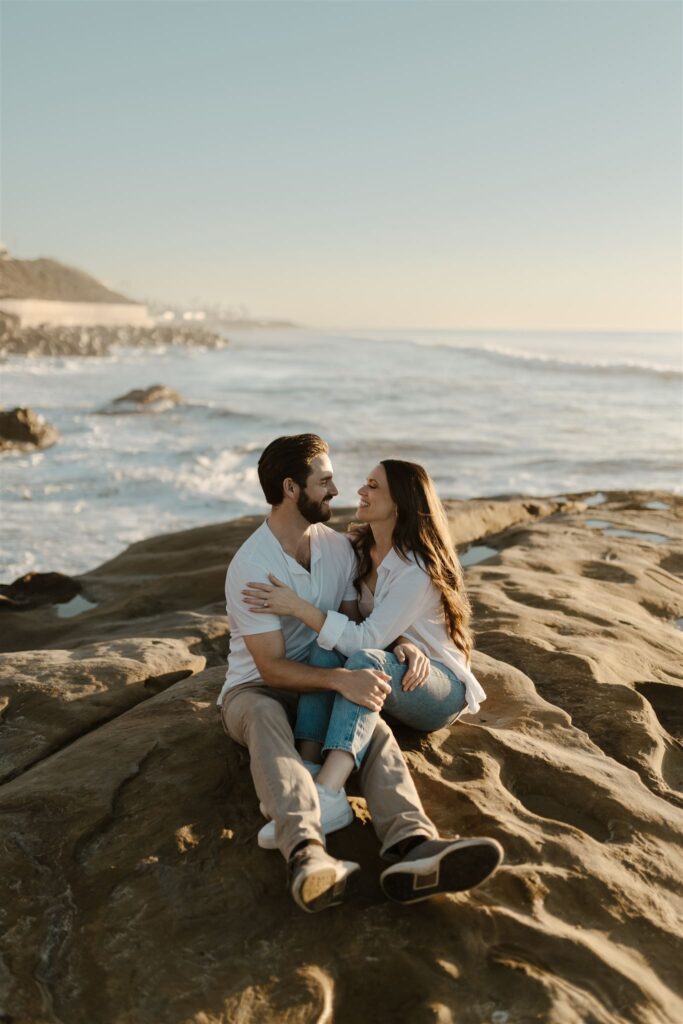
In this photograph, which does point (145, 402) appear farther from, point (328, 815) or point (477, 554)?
point (328, 815)

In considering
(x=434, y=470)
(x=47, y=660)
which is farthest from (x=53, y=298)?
(x=47, y=660)

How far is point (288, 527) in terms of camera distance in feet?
12.6

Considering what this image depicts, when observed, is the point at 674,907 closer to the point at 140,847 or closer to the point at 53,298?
the point at 140,847

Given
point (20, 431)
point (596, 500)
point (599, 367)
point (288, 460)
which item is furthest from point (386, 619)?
point (599, 367)

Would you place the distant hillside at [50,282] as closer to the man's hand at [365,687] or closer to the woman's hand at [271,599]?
the woman's hand at [271,599]

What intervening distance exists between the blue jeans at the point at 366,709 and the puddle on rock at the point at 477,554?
12.2 ft

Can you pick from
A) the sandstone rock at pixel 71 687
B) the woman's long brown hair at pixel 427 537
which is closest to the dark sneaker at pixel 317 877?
the woman's long brown hair at pixel 427 537

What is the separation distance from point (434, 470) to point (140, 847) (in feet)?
49.0

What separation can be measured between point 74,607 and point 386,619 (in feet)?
13.6

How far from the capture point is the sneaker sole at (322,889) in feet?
8.91

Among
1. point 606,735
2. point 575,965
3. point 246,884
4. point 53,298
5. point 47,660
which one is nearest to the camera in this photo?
point 575,965

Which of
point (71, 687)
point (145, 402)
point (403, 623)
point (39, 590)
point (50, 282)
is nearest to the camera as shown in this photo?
point (403, 623)

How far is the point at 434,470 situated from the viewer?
17.7m

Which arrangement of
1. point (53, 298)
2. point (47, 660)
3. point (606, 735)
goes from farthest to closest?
1. point (53, 298)
2. point (47, 660)
3. point (606, 735)
